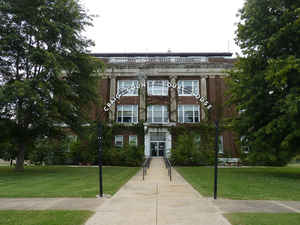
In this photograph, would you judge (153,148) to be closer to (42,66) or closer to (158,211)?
(42,66)

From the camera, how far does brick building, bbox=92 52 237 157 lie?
3334 cm

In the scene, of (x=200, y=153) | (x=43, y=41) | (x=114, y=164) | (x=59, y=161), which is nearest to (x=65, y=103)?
(x=43, y=41)

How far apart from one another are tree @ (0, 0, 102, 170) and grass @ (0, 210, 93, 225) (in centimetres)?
1075

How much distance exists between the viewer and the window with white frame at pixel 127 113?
34.0 metres

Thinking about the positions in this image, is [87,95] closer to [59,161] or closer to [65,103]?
[65,103]

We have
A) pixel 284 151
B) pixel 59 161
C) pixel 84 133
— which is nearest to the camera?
pixel 284 151

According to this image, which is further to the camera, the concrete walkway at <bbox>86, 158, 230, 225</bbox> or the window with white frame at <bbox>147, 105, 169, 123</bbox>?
the window with white frame at <bbox>147, 105, 169, 123</bbox>

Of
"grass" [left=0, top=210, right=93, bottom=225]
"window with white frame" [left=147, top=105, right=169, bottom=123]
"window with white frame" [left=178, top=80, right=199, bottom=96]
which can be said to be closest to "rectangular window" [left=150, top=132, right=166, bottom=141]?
"window with white frame" [left=147, top=105, right=169, bottom=123]

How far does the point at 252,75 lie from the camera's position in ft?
56.3

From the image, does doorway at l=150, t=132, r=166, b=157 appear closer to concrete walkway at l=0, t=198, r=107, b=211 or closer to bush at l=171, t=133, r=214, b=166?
bush at l=171, t=133, r=214, b=166

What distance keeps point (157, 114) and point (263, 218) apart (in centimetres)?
2806

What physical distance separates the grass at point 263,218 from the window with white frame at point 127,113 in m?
28.0

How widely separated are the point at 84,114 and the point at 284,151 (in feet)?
50.8

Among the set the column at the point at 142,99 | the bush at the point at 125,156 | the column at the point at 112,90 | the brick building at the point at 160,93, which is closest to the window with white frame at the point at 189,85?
the brick building at the point at 160,93
